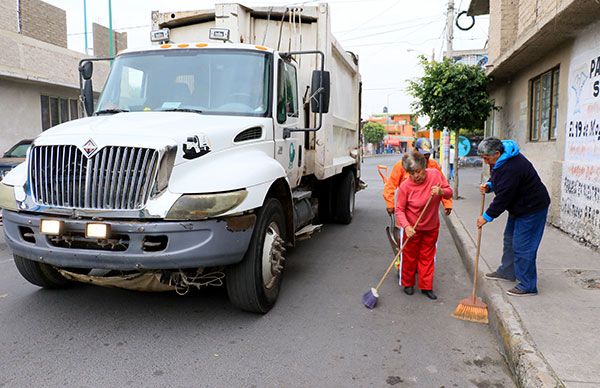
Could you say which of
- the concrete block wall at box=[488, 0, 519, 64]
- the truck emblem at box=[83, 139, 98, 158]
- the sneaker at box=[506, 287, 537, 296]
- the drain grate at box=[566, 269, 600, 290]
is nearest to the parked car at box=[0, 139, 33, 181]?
the truck emblem at box=[83, 139, 98, 158]

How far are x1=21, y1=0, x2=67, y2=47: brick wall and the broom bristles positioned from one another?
1841 centimetres

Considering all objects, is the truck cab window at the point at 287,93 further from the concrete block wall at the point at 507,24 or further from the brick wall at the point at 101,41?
the brick wall at the point at 101,41

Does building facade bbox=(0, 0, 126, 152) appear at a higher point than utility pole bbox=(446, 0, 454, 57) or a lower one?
lower

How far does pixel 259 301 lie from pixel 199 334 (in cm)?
59

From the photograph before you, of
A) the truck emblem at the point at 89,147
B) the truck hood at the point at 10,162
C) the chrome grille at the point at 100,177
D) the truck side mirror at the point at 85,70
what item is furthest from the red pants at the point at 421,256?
the truck hood at the point at 10,162

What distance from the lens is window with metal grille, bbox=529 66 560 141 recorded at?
8945 mm

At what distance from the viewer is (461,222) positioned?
9.16 meters

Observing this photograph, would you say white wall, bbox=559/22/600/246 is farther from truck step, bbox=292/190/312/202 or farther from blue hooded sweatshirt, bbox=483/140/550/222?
truck step, bbox=292/190/312/202

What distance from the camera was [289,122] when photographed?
5.55 meters

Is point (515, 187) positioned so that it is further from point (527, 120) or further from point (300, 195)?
point (527, 120)

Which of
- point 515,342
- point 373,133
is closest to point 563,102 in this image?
point 515,342

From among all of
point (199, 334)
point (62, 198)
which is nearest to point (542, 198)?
point (199, 334)

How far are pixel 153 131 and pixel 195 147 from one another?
352 millimetres

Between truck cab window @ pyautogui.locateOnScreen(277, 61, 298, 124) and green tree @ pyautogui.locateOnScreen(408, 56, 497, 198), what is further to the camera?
green tree @ pyautogui.locateOnScreen(408, 56, 497, 198)
